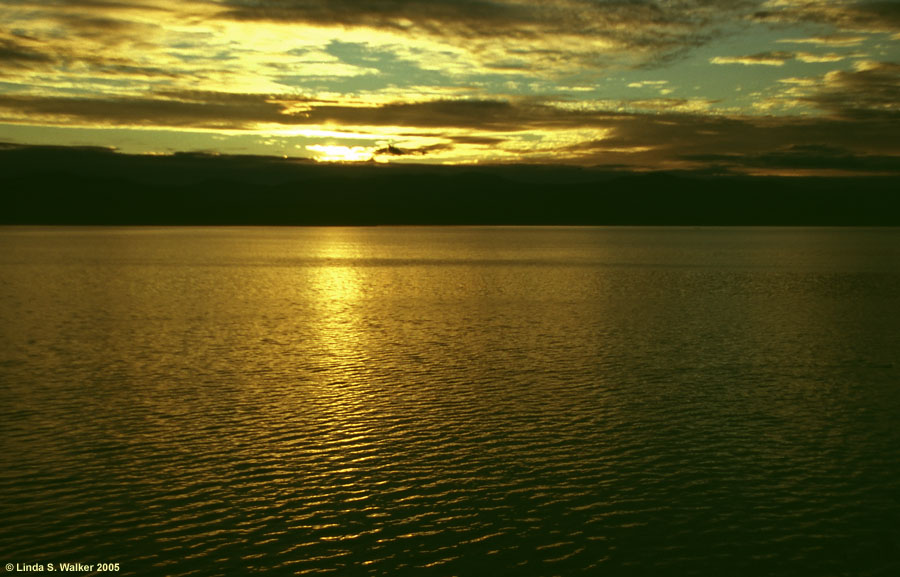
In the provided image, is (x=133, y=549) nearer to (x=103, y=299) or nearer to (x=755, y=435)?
(x=755, y=435)

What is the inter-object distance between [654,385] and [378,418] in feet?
45.8

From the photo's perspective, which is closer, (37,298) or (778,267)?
(37,298)

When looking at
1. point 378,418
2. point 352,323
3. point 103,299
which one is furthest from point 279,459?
point 103,299

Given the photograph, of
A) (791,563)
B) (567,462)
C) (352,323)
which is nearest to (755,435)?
(567,462)

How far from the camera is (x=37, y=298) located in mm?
78875

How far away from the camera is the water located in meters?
19.4

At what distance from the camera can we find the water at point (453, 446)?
19406 mm

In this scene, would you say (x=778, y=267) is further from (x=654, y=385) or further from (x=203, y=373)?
(x=203, y=373)

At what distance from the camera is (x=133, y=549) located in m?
19.1

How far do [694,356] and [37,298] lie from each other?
64540 millimetres

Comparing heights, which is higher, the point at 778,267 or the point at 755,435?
the point at 755,435

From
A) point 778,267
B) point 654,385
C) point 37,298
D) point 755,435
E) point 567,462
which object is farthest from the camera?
point 778,267

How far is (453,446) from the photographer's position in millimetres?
27609

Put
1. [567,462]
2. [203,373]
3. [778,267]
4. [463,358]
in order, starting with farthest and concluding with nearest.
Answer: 1. [778,267]
2. [463,358]
3. [203,373]
4. [567,462]
